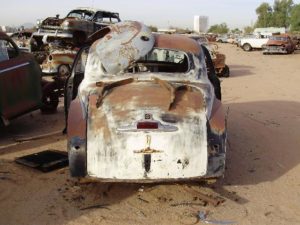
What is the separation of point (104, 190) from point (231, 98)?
801cm

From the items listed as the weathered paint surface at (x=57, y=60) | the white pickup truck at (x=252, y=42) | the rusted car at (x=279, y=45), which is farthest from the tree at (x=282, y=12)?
the weathered paint surface at (x=57, y=60)

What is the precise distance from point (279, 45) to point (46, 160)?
1172 inches

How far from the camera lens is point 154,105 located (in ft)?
15.8

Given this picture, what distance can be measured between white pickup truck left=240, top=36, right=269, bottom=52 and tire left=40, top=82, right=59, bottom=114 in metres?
A: 31.5

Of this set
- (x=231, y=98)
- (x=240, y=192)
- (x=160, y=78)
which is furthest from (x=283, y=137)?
(x=231, y=98)

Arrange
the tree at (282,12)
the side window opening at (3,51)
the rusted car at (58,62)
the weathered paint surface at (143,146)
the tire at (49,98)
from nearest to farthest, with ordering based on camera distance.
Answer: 1. the weathered paint surface at (143,146)
2. the side window opening at (3,51)
3. the tire at (49,98)
4. the rusted car at (58,62)
5. the tree at (282,12)

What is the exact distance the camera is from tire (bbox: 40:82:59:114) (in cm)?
972

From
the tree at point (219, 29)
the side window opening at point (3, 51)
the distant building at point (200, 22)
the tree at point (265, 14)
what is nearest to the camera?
the side window opening at point (3, 51)

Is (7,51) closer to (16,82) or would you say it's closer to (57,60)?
(16,82)

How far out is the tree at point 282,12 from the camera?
8612cm

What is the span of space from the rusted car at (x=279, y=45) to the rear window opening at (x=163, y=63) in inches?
1108

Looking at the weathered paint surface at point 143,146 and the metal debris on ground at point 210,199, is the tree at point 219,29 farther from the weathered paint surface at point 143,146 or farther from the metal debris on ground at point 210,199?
the weathered paint surface at point 143,146

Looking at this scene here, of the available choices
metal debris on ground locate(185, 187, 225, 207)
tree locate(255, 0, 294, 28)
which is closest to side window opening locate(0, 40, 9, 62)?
metal debris on ground locate(185, 187, 225, 207)

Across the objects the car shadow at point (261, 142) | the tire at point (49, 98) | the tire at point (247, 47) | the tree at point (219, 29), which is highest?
the tire at point (49, 98)
